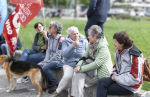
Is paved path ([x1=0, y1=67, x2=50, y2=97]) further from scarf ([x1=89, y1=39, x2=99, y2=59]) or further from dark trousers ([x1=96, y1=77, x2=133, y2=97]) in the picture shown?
dark trousers ([x1=96, y1=77, x2=133, y2=97])

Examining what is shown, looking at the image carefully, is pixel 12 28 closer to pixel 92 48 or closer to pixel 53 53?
pixel 53 53

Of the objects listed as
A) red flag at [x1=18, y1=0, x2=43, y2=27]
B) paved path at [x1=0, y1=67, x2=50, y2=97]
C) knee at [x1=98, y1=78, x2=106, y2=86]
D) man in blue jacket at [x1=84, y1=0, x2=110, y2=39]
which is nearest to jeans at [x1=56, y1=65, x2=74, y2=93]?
paved path at [x1=0, y1=67, x2=50, y2=97]

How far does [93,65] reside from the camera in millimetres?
4352

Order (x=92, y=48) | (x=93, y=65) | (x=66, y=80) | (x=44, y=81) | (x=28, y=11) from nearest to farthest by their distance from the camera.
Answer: (x=93, y=65) → (x=92, y=48) → (x=66, y=80) → (x=44, y=81) → (x=28, y=11)

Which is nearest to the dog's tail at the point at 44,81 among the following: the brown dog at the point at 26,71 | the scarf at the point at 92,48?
the brown dog at the point at 26,71

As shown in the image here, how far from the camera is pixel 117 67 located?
4121mm

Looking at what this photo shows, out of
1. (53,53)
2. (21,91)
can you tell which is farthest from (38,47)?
(21,91)

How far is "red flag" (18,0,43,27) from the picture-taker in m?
6.48

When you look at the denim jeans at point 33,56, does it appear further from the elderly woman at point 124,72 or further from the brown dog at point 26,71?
the elderly woman at point 124,72

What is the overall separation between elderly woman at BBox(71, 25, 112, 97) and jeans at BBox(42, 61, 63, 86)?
93 centimetres

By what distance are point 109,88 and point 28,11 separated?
3.41m

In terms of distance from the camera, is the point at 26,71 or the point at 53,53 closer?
the point at 26,71

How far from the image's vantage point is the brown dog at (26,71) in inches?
206

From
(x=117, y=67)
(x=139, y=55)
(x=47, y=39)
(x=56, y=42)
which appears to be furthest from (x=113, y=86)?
(x=47, y=39)
